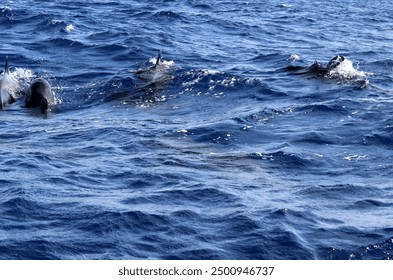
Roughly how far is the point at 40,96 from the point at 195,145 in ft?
19.7

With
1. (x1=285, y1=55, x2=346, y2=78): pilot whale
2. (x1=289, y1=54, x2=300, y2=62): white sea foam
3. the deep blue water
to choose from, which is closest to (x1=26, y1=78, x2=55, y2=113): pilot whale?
the deep blue water

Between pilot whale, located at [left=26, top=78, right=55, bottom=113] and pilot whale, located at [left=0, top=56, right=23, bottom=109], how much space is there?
49 cm

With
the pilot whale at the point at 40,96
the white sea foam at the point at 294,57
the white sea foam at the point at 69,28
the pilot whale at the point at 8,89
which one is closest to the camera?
the pilot whale at the point at 40,96

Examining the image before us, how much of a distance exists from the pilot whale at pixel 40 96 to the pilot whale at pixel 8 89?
489 mm

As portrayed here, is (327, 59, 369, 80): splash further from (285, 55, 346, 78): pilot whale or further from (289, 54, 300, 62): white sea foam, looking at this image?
(289, 54, 300, 62): white sea foam

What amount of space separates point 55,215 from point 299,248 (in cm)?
458

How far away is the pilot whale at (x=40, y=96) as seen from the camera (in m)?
25.5

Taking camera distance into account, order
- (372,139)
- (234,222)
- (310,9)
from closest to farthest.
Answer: (234,222) → (372,139) → (310,9)

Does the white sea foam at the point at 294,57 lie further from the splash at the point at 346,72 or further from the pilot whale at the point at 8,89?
the pilot whale at the point at 8,89

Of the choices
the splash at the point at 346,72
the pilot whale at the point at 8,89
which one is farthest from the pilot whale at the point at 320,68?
the pilot whale at the point at 8,89

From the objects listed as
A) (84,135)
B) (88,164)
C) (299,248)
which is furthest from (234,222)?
(84,135)

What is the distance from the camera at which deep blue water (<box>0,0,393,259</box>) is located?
16406 millimetres
